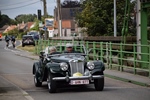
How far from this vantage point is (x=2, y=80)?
18312 millimetres

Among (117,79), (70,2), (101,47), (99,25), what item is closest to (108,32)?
(99,25)

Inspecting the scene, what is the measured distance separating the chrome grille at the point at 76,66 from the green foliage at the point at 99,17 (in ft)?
90.5

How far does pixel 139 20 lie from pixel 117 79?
4746 millimetres

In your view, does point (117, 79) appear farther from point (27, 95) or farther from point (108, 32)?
point (108, 32)

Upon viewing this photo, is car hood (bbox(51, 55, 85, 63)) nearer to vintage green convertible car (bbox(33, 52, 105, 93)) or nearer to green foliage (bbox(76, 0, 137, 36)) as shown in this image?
vintage green convertible car (bbox(33, 52, 105, 93))

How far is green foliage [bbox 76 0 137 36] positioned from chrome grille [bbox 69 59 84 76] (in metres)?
27.6

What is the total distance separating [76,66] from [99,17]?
92.8 feet

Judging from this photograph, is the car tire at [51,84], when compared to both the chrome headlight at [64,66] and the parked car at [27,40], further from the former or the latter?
A: the parked car at [27,40]

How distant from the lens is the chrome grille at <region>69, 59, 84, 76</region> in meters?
13.7

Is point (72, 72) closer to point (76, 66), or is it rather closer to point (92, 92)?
point (76, 66)

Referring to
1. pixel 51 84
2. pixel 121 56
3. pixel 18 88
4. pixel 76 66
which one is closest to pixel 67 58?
pixel 76 66

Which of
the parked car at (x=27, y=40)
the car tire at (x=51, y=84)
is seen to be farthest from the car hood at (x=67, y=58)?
the parked car at (x=27, y=40)

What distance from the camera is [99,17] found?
41.7 metres

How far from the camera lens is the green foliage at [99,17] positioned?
41.5 metres
